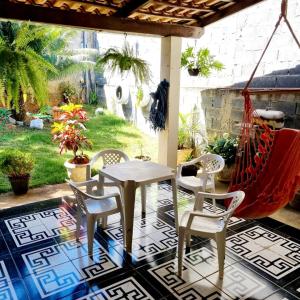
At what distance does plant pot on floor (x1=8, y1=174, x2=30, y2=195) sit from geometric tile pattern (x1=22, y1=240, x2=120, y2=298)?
4.86 feet

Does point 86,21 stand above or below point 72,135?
above

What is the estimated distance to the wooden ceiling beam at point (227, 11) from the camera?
2.94 metres

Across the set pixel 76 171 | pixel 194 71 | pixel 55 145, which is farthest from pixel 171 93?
pixel 55 145

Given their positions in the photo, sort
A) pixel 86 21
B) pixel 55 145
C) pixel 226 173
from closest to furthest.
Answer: pixel 86 21 < pixel 226 173 < pixel 55 145

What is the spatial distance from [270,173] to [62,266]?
6.00 ft

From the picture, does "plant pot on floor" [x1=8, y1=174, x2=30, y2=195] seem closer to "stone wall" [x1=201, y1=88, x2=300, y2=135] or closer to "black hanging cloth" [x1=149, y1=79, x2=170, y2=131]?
"black hanging cloth" [x1=149, y1=79, x2=170, y2=131]

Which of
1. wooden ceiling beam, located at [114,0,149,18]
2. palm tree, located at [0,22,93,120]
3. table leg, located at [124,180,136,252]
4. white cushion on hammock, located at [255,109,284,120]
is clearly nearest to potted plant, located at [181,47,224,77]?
white cushion on hammock, located at [255,109,284,120]

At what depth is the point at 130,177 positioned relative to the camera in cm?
254

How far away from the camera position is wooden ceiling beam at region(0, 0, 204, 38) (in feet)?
9.48

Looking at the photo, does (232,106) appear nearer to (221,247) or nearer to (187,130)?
(187,130)

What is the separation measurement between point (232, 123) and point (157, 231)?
220 cm

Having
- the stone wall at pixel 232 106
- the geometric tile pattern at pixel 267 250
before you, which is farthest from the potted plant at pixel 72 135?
the geometric tile pattern at pixel 267 250

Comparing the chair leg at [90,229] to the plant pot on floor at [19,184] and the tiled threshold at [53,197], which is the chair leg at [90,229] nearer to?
the tiled threshold at [53,197]

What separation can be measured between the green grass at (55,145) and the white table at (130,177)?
1.85 metres
